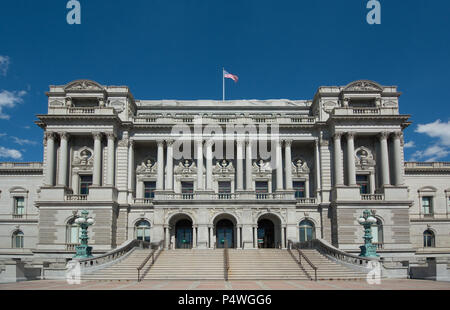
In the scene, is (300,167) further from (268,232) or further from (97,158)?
(97,158)

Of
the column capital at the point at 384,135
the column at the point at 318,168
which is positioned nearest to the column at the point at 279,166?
the column at the point at 318,168

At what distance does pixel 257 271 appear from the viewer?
29453mm

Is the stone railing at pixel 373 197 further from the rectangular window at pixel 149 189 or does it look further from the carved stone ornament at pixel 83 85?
the carved stone ornament at pixel 83 85

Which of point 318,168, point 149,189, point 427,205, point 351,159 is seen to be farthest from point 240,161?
point 427,205

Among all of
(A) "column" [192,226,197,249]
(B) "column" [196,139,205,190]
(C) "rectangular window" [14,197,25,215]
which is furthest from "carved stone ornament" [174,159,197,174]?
(C) "rectangular window" [14,197,25,215]

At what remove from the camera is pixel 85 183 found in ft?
149

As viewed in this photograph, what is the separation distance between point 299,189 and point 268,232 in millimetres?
6355

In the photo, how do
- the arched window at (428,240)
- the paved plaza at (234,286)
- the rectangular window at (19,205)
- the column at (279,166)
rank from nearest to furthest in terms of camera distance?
the paved plaza at (234,286) → the column at (279,166) → the arched window at (428,240) → the rectangular window at (19,205)

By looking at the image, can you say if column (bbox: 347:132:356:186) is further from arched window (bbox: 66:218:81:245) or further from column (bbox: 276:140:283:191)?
arched window (bbox: 66:218:81:245)

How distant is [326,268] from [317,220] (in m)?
14.2

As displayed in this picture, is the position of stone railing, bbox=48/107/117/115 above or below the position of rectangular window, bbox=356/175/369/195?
above

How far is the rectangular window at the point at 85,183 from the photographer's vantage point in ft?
149

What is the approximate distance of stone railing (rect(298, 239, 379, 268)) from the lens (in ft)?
98.7

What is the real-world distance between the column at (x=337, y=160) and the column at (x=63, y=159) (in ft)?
88.7
